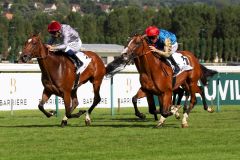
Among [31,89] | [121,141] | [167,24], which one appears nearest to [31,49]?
[121,141]

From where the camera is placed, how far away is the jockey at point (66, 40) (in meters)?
16.0

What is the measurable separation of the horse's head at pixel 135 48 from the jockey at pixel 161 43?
20 centimetres

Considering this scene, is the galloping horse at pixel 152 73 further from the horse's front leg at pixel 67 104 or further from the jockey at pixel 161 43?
the horse's front leg at pixel 67 104

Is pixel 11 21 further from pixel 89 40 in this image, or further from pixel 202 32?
pixel 202 32

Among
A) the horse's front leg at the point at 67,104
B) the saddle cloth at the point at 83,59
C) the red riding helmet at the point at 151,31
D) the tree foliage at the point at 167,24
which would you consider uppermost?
the red riding helmet at the point at 151,31

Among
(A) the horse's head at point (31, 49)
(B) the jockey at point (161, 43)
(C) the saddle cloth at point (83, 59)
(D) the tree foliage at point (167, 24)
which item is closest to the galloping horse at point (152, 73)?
(B) the jockey at point (161, 43)

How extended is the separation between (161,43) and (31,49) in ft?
8.32

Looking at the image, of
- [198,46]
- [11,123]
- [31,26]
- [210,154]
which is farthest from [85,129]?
[31,26]

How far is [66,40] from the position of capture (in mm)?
16156

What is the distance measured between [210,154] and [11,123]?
7.60m

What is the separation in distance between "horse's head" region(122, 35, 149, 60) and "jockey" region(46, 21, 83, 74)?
5.35 ft

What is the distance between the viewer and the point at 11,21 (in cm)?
9850

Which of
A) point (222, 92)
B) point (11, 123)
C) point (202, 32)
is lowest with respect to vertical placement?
point (202, 32)

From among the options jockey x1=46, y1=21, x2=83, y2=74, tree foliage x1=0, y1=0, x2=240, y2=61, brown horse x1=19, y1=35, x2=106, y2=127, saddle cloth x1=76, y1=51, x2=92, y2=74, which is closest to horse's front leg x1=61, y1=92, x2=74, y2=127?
brown horse x1=19, y1=35, x2=106, y2=127
